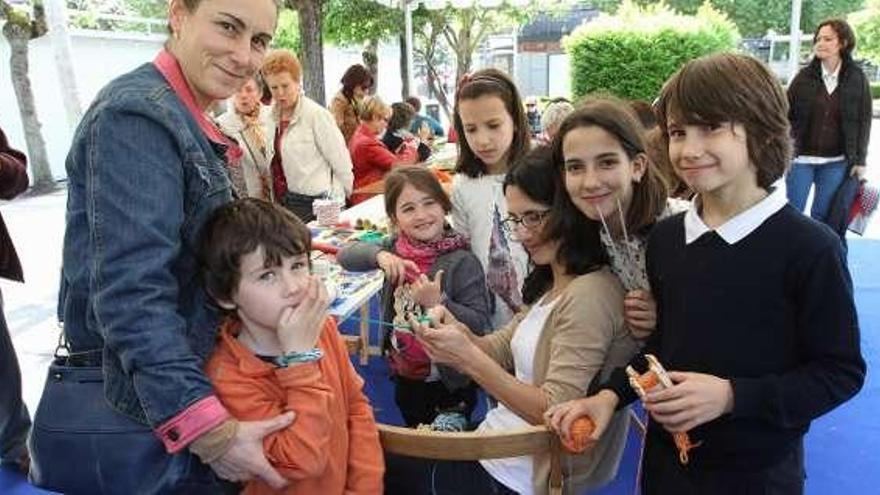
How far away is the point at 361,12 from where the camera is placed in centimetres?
1256

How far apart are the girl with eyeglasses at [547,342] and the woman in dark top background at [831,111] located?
4303 mm

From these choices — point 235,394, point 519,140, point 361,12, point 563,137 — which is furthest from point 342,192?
point 361,12

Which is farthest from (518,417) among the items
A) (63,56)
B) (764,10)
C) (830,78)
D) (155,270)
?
(764,10)

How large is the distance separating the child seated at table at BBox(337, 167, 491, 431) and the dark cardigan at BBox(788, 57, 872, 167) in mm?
3966

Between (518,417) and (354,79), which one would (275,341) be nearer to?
(518,417)

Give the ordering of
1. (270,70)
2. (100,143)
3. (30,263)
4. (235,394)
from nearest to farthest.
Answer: (100,143), (235,394), (270,70), (30,263)

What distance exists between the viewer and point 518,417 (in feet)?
5.04

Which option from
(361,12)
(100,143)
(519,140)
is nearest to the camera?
(100,143)

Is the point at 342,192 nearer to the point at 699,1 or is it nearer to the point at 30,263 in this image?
A: the point at 30,263

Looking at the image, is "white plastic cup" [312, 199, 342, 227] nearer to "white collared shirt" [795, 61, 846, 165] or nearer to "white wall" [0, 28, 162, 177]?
"white collared shirt" [795, 61, 846, 165]

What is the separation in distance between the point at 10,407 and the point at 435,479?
2.34 meters

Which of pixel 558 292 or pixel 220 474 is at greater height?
pixel 558 292

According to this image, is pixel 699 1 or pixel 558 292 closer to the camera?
pixel 558 292

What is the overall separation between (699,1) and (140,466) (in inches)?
1238
